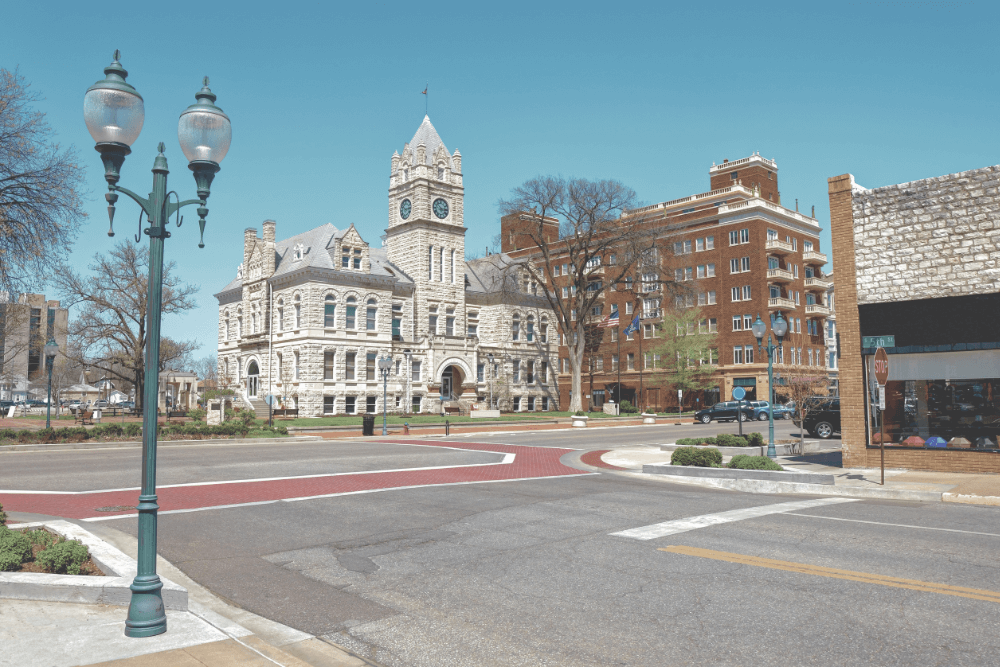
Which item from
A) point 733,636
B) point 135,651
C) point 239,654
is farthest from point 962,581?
point 135,651

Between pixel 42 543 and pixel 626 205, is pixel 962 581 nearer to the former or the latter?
pixel 42 543

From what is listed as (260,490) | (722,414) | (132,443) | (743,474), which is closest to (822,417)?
(743,474)

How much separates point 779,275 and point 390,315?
34662 mm

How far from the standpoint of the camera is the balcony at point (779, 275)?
6394cm

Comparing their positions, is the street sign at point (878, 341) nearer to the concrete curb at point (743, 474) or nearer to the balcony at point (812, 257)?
the concrete curb at point (743, 474)

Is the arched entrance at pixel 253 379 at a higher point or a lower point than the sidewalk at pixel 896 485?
higher

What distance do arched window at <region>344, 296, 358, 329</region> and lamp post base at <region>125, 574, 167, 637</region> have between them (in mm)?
51163

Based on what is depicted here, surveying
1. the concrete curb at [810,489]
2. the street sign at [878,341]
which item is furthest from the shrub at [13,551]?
the street sign at [878,341]

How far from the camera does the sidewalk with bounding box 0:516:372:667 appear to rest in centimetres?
483

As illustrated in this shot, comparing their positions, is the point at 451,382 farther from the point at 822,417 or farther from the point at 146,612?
the point at 146,612

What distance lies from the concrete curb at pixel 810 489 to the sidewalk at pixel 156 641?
1149 cm

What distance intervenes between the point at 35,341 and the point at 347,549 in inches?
2437

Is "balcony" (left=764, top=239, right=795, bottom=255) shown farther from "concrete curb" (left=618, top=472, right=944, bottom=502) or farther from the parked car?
"concrete curb" (left=618, top=472, right=944, bottom=502)

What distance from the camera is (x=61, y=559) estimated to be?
6715 mm
